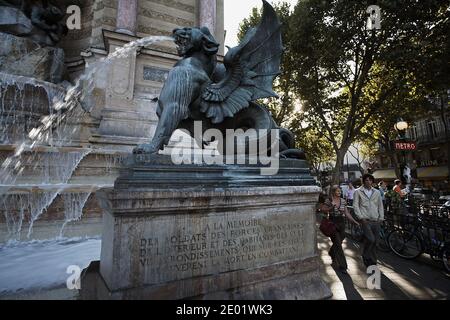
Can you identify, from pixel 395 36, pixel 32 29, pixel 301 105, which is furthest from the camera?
pixel 301 105

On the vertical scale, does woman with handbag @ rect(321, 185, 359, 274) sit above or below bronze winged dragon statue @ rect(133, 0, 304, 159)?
below

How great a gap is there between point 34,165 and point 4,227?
4.40 ft

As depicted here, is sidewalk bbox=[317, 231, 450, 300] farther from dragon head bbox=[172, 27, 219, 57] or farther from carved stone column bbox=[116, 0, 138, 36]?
carved stone column bbox=[116, 0, 138, 36]

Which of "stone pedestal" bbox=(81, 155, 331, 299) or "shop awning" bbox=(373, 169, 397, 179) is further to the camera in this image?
"shop awning" bbox=(373, 169, 397, 179)

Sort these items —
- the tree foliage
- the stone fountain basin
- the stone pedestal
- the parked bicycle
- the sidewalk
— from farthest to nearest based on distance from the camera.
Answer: the tree foliage
the parked bicycle
the stone fountain basin
the sidewalk
the stone pedestal

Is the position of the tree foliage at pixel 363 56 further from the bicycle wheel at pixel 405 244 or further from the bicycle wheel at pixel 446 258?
the bicycle wheel at pixel 446 258

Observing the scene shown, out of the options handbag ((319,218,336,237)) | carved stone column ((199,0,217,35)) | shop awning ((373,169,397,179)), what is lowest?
handbag ((319,218,336,237))

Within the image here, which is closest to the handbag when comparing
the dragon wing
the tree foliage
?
the dragon wing

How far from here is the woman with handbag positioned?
4562 mm

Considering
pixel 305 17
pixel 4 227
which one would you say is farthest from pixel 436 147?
pixel 4 227

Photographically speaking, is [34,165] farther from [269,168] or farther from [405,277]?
[405,277]

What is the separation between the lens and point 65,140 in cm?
804

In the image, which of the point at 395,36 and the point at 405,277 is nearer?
the point at 405,277

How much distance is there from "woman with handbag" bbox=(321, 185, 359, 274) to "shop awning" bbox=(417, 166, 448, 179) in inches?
1356
